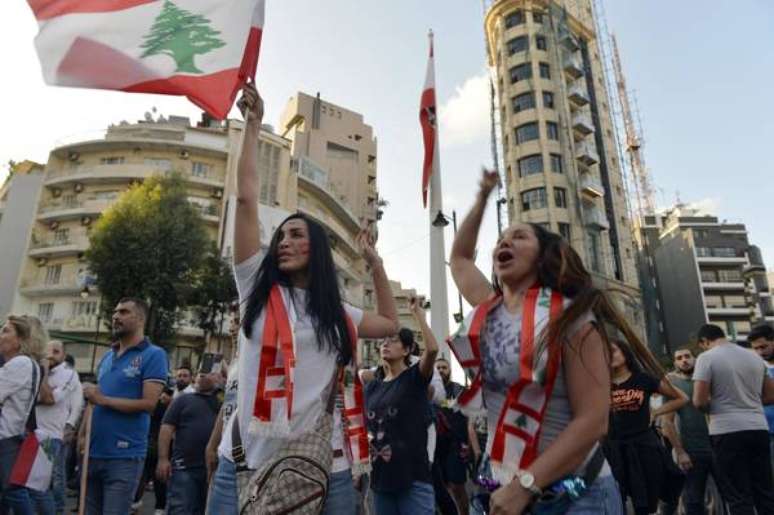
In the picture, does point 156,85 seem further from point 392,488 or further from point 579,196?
point 579,196

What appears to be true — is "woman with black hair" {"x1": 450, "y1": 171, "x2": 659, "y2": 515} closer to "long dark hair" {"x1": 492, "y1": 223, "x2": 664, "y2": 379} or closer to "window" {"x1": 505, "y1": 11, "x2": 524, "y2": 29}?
"long dark hair" {"x1": 492, "y1": 223, "x2": 664, "y2": 379}

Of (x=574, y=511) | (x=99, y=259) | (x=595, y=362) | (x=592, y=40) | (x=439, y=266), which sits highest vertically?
(x=592, y=40)

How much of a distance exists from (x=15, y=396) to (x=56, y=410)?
1.55m

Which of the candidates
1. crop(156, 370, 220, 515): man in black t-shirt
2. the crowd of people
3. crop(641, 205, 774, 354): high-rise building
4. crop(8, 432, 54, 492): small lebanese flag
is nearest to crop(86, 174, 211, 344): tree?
crop(156, 370, 220, 515): man in black t-shirt

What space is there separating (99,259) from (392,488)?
2636 centimetres

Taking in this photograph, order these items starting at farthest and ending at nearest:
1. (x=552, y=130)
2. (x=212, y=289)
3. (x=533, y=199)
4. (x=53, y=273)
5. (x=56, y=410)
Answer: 1. (x=552, y=130)
2. (x=53, y=273)
3. (x=533, y=199)
4. (x=212, y=289)
5. (x=56, y=410)

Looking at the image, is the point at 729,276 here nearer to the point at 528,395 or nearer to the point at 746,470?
the point at 746,470

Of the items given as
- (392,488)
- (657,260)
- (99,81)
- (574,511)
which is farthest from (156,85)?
(657,260)

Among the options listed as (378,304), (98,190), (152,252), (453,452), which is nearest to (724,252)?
(152,252)

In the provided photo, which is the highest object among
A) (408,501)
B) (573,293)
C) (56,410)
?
(573,293)

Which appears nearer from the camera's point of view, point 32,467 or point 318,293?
point 318,293

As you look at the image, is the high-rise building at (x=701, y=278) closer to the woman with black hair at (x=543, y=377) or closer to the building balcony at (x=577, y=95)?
the building balcony at (x=577, y=95)

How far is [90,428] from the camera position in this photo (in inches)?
153

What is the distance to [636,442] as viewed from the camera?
15.4 ft
